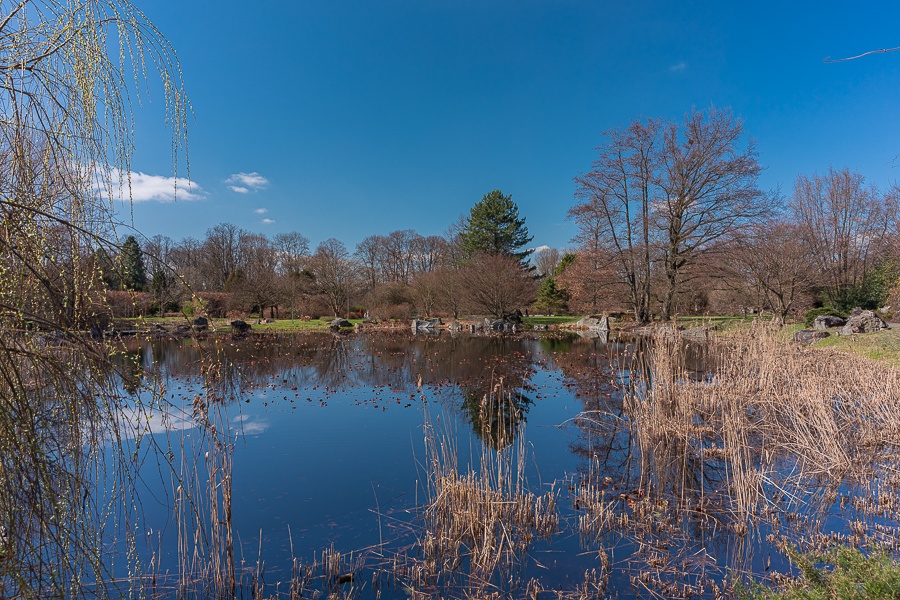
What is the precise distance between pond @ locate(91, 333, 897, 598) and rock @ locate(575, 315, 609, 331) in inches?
752

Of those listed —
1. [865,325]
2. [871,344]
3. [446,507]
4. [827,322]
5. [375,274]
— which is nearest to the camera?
[446,507]

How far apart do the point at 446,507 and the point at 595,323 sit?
25.7 metres

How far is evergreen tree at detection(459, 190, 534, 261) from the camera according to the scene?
41406 millimetres

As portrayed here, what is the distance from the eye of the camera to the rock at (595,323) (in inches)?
1070

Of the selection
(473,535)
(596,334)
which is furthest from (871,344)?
(473,535)

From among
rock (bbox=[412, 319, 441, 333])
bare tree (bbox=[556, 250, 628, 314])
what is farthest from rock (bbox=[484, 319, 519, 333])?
bare tree (bbox=[556, 250, 628, 314])

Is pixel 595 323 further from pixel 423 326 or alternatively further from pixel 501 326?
pixel 423 326

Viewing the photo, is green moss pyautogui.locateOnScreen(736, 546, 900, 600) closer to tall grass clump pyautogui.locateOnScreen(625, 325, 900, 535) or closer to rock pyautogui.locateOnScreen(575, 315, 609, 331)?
tall grass clump pyautogui.locateOnScreen(625, 325, 900, 535)

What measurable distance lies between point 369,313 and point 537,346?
17.0m

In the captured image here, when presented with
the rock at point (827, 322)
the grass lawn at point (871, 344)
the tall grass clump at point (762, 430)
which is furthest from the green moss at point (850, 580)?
the rock at point (827, 322)

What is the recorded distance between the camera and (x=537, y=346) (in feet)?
66.9

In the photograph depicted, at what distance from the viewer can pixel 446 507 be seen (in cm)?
461

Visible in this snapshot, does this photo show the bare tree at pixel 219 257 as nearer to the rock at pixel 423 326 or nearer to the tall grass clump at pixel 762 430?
the rock at pixel 423 326

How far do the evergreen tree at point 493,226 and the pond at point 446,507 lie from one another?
3310 cm
